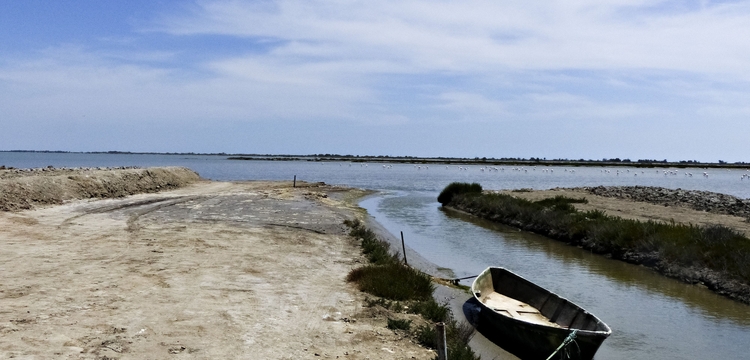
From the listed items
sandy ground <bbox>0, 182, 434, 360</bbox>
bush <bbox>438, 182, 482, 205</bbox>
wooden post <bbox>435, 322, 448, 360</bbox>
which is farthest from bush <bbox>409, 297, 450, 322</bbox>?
bush <bbox>438, 182, 482, 205</bbox>

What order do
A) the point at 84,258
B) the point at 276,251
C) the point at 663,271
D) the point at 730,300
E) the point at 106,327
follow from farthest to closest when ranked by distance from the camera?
the point at 663,271 → the point at 276,251 → the point at 730,300 → the point at 84,258 → the point at 106,327

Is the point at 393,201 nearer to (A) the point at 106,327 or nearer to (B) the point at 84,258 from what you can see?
(B) the point at 84,258

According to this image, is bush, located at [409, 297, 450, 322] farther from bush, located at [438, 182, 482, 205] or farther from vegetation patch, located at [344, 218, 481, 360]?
bush, located at [438, 182, 482, 205]

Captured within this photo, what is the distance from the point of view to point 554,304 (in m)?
12.1

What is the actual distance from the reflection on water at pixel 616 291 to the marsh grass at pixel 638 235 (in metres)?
0.76

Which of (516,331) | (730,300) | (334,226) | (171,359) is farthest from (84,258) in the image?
(730,300)

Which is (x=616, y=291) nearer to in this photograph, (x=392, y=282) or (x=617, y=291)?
(x=617, y=291)

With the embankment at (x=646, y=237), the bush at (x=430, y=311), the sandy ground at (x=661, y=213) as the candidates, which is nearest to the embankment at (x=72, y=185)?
the bush at (x=430, y=311)

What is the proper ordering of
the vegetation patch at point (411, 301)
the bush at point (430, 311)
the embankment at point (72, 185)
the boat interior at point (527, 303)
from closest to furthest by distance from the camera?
the vegetation patch at point (411, 301), the boat interior at point (527, 303), the bush at point (430, 311), the embankment at point (72, 185)

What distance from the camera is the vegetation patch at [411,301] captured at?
9.35 m

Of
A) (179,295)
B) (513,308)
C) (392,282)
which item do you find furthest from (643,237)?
(179,295)

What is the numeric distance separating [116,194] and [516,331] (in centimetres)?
2664

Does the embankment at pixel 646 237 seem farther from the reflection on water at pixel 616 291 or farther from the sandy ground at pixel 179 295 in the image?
the sandy ground at pixel 179 295

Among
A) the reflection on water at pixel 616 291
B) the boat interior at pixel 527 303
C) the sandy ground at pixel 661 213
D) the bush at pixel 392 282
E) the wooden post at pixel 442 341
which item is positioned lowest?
the reflection on water at pixel 616 291
